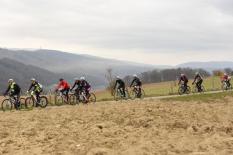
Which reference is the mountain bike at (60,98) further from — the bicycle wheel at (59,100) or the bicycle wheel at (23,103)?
the bicycle wheel at (23,103)

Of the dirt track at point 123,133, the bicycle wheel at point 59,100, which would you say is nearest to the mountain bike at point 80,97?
the bicycle wheel at point 59,100

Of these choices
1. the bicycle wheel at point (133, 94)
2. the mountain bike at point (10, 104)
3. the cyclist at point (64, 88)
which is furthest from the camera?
the bicycle wheel at point (133, 94)

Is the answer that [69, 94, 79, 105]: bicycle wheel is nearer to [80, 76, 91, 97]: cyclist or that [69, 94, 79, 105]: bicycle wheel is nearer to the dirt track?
[80, 76, 91, 97]: cyclist

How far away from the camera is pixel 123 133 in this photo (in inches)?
708

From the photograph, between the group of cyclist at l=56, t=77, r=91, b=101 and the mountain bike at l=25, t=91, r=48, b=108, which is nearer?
the mountain bike at l=25, t=91, r=48, b=108

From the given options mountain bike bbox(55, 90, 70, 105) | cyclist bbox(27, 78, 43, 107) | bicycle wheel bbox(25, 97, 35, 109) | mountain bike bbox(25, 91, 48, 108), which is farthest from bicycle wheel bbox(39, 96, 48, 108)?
mountain bike bbox(55, 90, 70, 105)

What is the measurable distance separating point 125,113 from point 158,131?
187 inches

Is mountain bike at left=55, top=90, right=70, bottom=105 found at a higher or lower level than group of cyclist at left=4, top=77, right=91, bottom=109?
lower

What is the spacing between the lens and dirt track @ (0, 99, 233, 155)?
1534cm

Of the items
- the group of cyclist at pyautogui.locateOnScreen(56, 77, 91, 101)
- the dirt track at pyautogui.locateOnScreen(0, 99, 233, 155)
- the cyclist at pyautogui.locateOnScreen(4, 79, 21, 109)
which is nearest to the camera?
the dirt track at pyautogui.locateOnScreen(0, 99, 233, 155)

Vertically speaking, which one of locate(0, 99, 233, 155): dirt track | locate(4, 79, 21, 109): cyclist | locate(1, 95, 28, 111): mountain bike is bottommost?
locate(0, 99, 233, 155): dirt track

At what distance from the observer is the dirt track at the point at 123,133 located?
1534 centimetres

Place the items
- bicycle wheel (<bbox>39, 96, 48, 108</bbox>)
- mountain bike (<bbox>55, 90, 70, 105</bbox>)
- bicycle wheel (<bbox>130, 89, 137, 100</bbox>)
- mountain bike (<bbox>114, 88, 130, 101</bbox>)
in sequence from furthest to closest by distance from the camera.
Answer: bicycle wheel (<bbox>130, 89, 137, 100</bbox>)
mountain bike (<bbox>114, 88, 130, 101</bbox>)
mountain bike (<bbox>55, 90, 70, 105</bbox>)
bicycle wheel (<bbox>39, 96, 48, 108</bbox>)

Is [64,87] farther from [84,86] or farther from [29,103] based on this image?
[29,103]
